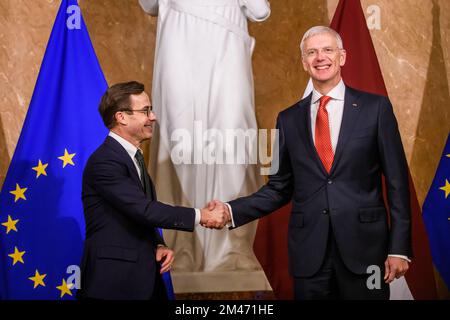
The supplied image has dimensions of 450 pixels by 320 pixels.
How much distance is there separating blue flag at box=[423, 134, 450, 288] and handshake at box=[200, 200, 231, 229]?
1.39m

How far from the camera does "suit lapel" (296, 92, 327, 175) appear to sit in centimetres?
239

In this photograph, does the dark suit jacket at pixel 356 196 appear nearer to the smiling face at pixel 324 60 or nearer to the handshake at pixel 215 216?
the smiling face at pixel 324 60

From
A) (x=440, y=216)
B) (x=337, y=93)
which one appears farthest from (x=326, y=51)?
(x=440, y=216)

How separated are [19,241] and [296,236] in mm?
1570

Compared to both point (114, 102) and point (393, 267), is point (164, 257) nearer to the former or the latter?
point (114, 102)

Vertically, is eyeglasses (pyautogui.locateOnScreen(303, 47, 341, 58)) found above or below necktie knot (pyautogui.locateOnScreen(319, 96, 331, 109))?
above

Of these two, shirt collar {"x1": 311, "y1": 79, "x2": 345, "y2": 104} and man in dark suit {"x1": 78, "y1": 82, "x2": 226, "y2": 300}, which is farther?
shirt collar {"x1": 311, "y1": 79, "x2": 345, "y2": 104}

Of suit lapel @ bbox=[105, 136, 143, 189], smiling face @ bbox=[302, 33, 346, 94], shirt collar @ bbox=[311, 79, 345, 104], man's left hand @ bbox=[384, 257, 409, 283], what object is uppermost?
smiling face @ bbox=[302, 33, 346, 94]

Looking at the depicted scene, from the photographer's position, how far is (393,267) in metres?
2.27

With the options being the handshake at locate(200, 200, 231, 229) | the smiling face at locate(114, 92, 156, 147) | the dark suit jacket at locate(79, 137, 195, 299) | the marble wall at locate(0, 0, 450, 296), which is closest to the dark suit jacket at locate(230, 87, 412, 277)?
the handshake at locate(200, 200, 231, 229)

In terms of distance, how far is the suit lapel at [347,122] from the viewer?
2359mm

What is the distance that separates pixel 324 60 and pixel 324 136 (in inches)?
11.0

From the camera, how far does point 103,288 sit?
7.41 feet

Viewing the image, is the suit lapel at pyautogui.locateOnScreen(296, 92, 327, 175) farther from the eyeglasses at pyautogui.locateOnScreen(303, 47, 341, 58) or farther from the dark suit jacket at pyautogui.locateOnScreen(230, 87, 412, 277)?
the eyeglasses at pyautogui.locateOnScreen(303, 47, 341, 58)
